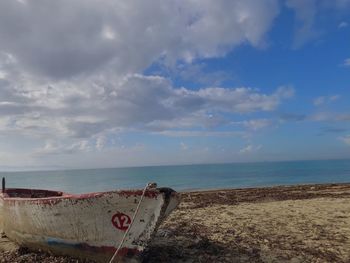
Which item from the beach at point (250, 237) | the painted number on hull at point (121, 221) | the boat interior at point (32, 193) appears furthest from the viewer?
the boat interior at point (32, 193)

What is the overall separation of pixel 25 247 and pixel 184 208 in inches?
262

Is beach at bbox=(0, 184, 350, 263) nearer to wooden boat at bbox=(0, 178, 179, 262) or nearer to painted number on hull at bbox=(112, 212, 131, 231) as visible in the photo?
wooden boat at bbox=(0, 178, 179, 262)

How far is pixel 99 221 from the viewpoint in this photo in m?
6.82

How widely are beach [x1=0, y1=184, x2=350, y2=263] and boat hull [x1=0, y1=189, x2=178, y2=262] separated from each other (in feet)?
1.17

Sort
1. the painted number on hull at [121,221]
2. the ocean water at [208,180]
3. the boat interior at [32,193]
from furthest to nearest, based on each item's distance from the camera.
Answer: the ocean water at [208,180]
the boat interior at [32,193]
the painted number on hull at [121,221]

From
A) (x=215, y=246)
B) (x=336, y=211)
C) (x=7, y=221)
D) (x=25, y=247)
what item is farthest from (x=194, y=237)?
(x=336, y=211)

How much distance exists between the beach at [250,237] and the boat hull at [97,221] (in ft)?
1.17

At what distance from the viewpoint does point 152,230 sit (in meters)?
6.56

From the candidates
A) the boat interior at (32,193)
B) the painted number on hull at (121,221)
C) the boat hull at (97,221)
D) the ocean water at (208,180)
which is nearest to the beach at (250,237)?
the boat hull at (97,221)

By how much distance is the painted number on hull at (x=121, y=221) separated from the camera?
21.7ft

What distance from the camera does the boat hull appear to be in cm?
652

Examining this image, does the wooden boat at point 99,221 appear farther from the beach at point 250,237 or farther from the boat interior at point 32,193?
the boat interior at point 32,193

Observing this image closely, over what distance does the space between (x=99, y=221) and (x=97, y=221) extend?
4 cm

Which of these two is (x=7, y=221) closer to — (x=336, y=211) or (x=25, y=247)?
(x=25, y=247)
